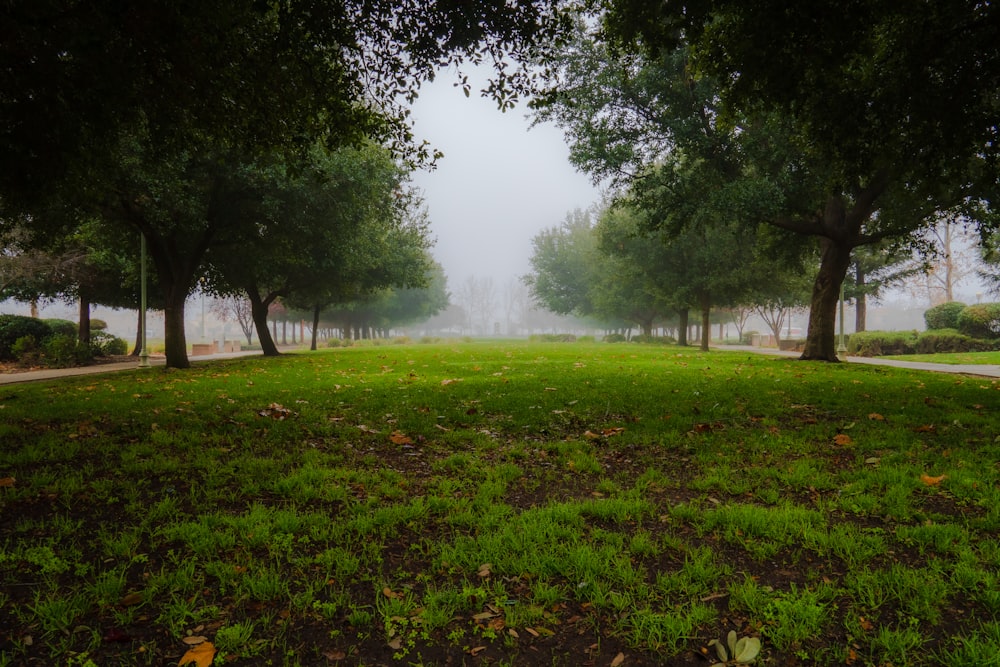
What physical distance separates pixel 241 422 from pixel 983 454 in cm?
810

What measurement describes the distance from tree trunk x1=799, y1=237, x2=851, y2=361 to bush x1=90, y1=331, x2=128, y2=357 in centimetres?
2796

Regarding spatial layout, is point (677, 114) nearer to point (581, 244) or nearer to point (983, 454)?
point (983, 454)

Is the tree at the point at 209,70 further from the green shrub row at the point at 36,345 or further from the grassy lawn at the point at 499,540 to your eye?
the green shrub row at the point at 36,345

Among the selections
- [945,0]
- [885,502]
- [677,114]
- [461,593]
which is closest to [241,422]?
[461,593]

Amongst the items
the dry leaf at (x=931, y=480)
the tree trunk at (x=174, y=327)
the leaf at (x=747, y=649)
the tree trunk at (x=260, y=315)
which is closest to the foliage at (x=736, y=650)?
the leaf at (x=747, y=649)

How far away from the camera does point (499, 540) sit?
10.3 feet

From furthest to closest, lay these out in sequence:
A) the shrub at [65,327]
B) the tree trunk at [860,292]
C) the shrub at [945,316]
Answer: the tree trunk at [860,292] → the shrub at [945,316] → the shrub at [65,327]

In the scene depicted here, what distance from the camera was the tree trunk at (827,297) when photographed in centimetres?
1445

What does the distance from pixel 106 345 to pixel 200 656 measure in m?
27.8

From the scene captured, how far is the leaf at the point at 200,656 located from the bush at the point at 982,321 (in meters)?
33.0

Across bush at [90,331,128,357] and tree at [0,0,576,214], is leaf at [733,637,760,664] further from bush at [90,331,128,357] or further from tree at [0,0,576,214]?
bush at [90,331,128,357]

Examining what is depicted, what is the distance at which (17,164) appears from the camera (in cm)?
573

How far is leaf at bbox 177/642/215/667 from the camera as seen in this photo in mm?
2166

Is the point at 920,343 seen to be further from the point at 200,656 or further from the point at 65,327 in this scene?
the point at 65,327
